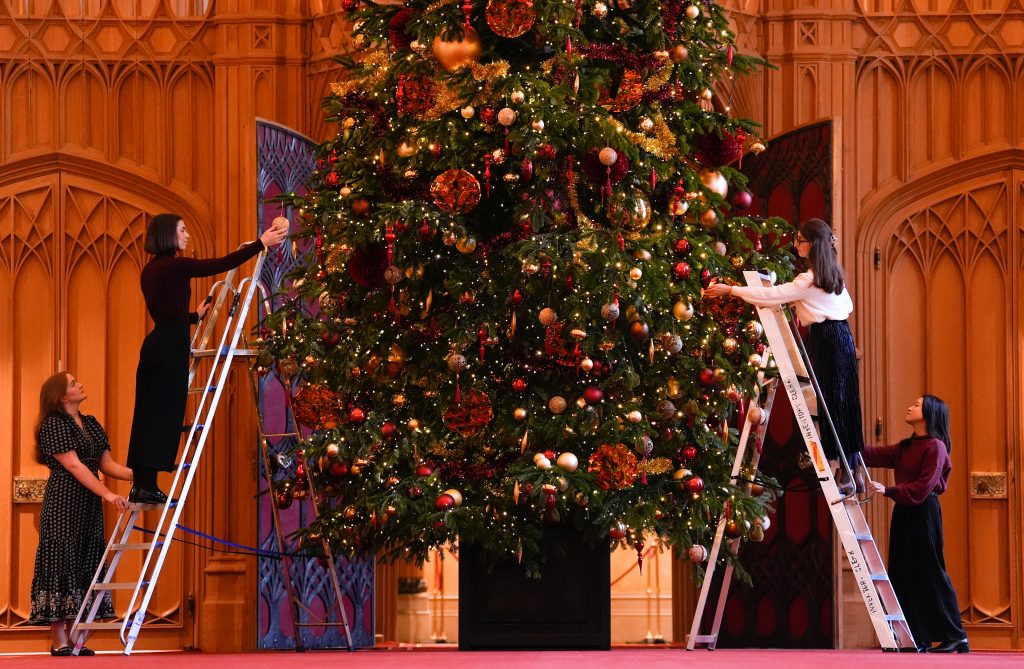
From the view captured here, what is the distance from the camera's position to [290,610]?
8.70m

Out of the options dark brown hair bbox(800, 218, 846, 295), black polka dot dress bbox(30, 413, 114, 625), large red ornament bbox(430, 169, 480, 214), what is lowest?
black polka dot dress bbox(30, 413, 114, 625)

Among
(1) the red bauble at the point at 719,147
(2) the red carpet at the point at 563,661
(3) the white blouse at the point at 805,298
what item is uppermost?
(1) the red bauble at the point at 719,147

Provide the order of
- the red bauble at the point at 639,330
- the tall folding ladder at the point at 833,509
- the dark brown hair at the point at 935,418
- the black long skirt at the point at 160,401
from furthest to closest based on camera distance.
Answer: the dark brown hair at the point at 935,418 → the black long skirt at the point at 160,401 → the red bauble at the point at 639,330 → the tall folding ladder at the point at 833,509

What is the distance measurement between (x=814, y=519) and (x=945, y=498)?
3.35 ft

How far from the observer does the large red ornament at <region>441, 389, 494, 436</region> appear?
21.8ft

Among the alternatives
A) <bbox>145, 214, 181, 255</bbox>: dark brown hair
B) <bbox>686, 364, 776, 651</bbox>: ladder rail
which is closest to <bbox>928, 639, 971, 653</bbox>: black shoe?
<bbox>686, 364, 776, 651</bbox>: ladder rail

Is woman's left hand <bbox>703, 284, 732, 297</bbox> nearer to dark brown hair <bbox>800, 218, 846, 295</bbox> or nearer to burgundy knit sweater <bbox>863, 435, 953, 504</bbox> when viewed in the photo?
dark brown hair <bbox>800, 218, 846, 295</bbox>

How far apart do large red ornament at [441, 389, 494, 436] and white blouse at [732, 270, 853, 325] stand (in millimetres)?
1093

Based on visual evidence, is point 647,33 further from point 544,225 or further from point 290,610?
point 290,610

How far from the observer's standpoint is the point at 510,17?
21.8 feet

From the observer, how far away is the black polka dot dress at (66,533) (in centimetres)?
701

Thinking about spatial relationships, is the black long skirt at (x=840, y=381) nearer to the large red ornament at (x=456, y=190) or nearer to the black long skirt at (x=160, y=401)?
the large red ornament at (x=456, y=190)

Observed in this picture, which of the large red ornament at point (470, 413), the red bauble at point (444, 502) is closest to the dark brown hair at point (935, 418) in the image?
the large red ornament at point (470, 413)

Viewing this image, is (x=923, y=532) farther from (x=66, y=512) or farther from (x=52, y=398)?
(x=52, y=398)
